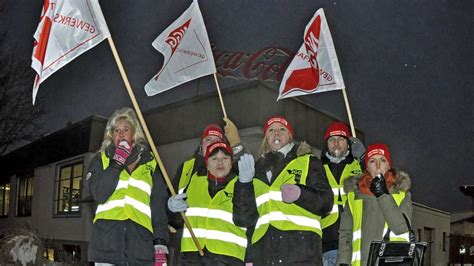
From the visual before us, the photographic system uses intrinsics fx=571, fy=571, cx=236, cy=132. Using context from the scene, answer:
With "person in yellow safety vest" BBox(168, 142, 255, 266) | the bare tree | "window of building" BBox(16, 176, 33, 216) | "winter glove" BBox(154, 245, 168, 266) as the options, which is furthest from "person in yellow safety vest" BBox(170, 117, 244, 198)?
the bare tree

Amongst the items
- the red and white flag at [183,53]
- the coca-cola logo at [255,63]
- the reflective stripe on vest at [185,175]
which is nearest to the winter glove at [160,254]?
the reflective stripe on vest at [185,175]

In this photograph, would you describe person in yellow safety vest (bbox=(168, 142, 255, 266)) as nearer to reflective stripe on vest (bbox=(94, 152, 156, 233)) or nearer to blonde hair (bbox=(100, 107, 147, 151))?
reflective stripe on vest (bbox=(94, 152, 156, 233))

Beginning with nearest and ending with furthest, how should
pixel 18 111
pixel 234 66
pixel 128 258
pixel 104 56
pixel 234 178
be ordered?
pixel 128 258 < pixel 234 178 < pixel 234 66 < pixel 104 56 < pixel 18 111

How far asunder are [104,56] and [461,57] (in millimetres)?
4313

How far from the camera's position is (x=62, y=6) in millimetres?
3590

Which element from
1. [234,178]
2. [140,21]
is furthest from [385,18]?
[234,178]

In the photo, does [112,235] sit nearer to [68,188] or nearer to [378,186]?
[378,186]

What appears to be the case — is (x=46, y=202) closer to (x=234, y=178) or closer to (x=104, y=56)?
(x=104, y=56)

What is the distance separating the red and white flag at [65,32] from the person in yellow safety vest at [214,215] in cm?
105

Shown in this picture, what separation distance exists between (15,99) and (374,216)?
619 cm

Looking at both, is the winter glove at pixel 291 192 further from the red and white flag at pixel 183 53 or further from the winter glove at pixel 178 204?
the red and white flag at pixel 183 53

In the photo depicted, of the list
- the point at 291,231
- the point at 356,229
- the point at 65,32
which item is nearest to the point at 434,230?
the point at 356,229

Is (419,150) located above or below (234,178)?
above

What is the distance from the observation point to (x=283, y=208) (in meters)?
3.21
